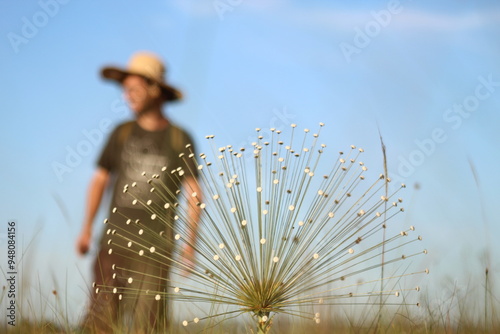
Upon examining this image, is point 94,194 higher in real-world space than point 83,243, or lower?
higher

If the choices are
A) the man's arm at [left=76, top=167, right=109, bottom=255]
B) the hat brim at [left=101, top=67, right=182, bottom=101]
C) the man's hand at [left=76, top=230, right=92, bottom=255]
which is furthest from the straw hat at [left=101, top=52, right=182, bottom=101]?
the man's hand at [left=76, top=230, right=92, bottom=255]

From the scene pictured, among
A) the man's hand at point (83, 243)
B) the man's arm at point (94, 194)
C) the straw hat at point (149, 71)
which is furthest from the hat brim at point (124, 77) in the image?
the man's hand at point (83, 243)

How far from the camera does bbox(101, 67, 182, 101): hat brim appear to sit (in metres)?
5.90

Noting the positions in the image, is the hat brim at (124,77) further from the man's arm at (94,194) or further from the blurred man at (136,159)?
the man's arm at (94,194)

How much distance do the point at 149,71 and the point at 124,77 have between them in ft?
1.07

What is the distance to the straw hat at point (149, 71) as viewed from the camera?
588cm

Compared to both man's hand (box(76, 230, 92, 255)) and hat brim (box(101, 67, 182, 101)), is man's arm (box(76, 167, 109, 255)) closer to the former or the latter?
man's hand (box(76, 230, 92, 255))

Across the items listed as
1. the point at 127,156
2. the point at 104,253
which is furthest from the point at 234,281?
the point at 127,156

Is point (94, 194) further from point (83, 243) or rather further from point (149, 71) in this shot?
point (149, 71)

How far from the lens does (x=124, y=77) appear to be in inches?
239

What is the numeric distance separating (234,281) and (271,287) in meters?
0.19

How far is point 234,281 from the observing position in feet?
10.2

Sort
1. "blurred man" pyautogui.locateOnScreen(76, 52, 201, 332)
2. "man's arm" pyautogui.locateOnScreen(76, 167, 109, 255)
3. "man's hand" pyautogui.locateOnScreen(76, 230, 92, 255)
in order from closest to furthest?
1. "blurred man" pyautogui.locateOnScreen(76, 52, 201, 332)
2. "man's hand" pyautogui.locateOnScreen(76, 230, 92, 255)
3. "man's arm" pyautogui.locateOnScreen(76, 167, 109, 255)

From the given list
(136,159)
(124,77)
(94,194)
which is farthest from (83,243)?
(124,77)
